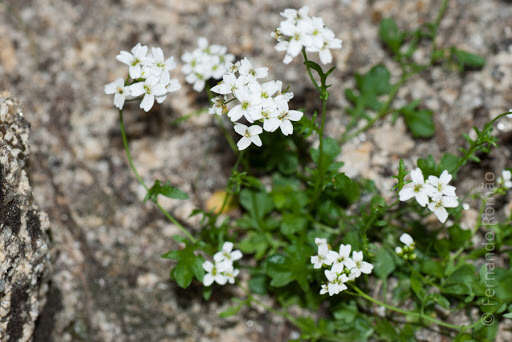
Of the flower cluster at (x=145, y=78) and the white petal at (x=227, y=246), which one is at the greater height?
the flower cluster at (x=145, y=78)

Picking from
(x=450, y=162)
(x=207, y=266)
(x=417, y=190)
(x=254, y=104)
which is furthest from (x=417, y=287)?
(x=254, y=104)

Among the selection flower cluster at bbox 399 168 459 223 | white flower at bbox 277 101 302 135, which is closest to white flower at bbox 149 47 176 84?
white flower at bbox 277 101 302 135

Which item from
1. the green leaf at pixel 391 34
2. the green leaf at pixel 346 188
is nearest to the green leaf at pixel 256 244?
the green leaf at pixel 346 188

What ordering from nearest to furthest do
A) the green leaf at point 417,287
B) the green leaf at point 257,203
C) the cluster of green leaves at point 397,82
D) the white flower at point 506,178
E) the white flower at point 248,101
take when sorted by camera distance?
the white flower at point 248,101 < the green leaf at point 417,287 < the white flower at point 506,178 < the green leaf at point 257,203 < the cluster of green leaves at point 397,82

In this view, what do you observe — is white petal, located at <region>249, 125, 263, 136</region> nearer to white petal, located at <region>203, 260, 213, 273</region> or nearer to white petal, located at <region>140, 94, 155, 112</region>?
white petal, located at <region>140, 94, 155, 112</region>

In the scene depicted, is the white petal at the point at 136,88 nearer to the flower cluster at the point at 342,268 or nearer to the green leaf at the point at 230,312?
the flower cluster at the point at 342,268

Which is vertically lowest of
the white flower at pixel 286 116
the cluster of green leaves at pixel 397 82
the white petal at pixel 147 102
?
the white flower at pixel 286 116

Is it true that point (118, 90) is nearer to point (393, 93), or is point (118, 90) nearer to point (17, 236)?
point (17, 236)
